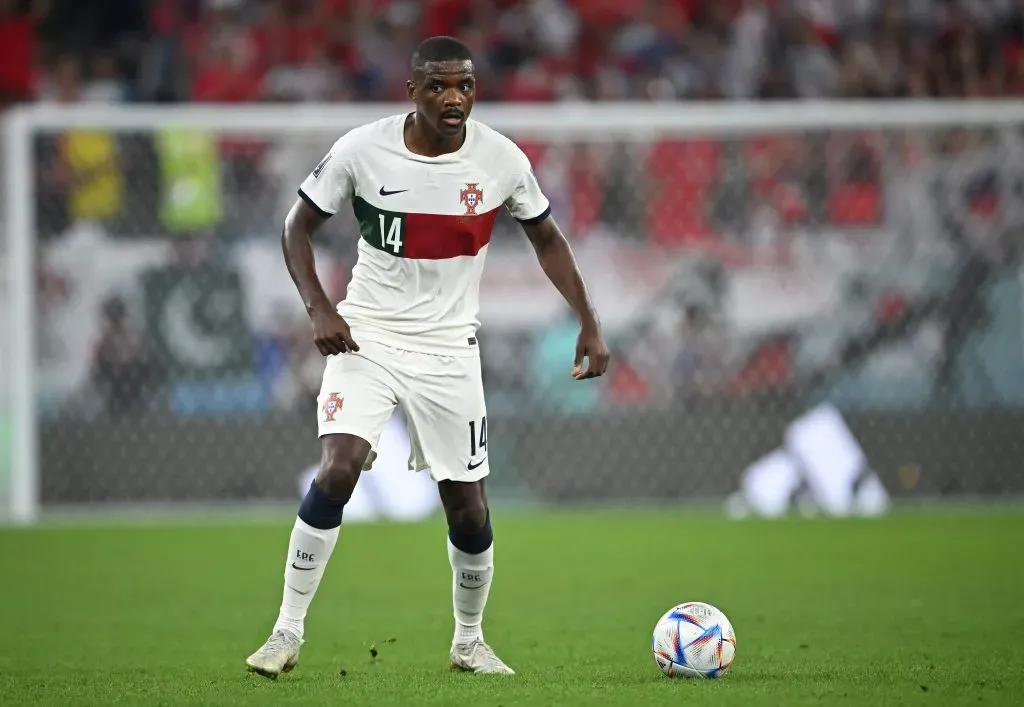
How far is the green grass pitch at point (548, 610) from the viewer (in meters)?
5.39

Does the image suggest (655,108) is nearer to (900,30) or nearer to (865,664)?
(900,30)

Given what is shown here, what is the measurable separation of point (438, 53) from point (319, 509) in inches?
66.5

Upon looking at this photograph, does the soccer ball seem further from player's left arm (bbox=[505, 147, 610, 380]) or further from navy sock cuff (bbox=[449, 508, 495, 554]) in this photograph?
player's left arm (bbox=[505, 147, 610, 380])

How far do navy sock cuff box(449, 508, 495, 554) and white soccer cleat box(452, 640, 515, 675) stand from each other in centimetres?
35

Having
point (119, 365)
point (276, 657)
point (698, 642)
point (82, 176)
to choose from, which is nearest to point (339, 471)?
point (276, 657)

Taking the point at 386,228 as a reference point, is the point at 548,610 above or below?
below

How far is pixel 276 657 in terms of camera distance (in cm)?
554

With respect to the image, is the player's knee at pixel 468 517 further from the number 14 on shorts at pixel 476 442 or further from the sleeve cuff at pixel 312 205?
the sleeve cuff at pixel 312 205

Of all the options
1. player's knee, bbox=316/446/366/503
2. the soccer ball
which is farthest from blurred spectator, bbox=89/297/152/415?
the soccer ball

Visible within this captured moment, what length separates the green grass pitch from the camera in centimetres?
539

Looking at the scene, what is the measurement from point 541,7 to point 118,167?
5.99m

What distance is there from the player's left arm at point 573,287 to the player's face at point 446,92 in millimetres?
606

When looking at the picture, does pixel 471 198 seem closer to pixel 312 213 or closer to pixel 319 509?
pixel 312 213

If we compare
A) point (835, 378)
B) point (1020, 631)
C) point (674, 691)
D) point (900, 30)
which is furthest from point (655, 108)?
point (674, 691)
